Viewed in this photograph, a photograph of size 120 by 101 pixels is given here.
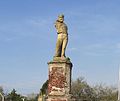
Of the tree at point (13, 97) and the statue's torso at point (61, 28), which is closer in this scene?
the statue's torso at point (61, 28)

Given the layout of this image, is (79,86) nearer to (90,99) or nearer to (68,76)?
(90,99)

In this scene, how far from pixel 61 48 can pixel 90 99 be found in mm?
50230

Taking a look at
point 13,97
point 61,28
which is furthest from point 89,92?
point 61,28

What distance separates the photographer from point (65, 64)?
1661cm

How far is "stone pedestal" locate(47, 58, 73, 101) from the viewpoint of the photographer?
1639cm

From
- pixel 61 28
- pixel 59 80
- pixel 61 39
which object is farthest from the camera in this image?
pixel 61 28

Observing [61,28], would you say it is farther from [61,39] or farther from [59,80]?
[59,80]

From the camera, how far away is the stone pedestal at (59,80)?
53.8 feet

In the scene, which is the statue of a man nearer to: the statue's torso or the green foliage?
the statue's torso

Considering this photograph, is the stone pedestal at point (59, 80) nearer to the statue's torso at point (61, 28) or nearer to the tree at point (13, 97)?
the statue's torso at point (61, 28)

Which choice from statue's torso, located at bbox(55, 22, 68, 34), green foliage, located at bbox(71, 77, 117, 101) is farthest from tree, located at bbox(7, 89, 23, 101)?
statue's torso, located at bbox(55, 22, 68, 34)

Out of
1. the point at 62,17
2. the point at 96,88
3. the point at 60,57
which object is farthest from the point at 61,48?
the point at 96,88

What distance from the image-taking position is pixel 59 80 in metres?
16.5

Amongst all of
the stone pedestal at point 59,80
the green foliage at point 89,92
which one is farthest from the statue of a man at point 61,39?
the green foliage at point 89,92
